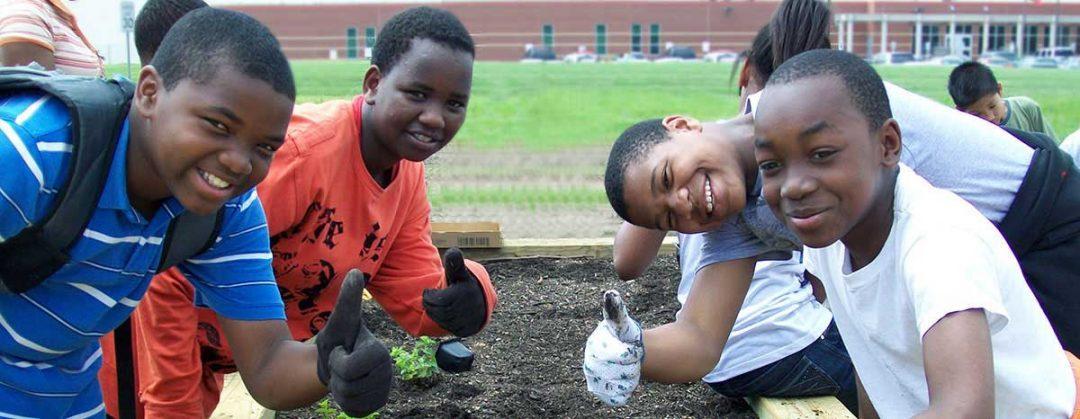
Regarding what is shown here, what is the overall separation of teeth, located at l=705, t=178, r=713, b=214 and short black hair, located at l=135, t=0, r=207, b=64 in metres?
2.10

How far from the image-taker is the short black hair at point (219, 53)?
2020 millimetres

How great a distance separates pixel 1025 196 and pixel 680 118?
986 millimetres

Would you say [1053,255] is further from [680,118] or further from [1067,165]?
[680,118]

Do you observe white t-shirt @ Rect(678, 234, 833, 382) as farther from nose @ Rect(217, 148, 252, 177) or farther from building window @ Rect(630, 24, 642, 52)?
building window @ Rect(630, 24, 642, 52)

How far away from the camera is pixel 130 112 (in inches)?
82.0

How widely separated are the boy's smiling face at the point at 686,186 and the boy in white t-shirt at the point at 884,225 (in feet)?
0.84

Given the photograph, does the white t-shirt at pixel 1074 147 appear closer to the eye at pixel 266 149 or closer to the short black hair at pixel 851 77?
the short black hair at pixel 851 77

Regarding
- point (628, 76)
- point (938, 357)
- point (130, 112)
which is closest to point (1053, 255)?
point (938, 357)

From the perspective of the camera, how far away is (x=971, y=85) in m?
5.89

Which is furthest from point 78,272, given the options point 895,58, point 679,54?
point 679,54

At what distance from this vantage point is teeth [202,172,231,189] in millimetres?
2039

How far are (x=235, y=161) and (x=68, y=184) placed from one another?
0.31m

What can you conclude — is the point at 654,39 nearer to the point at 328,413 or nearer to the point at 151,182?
the point at 328,413

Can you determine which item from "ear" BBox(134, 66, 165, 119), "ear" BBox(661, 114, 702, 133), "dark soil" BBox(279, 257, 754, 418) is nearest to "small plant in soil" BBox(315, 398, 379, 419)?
"dark soil" BBox(279, 257, 754, 418)
